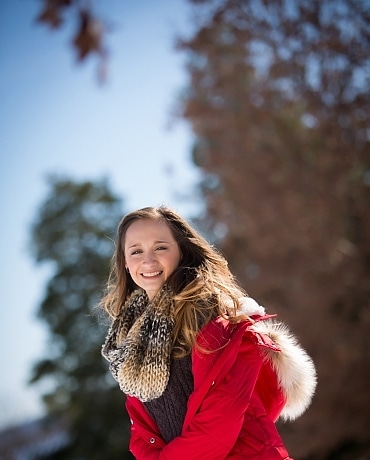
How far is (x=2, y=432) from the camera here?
1484 centimetres

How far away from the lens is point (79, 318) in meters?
13.1

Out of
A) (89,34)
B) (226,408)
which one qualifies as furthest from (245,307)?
(89,34)

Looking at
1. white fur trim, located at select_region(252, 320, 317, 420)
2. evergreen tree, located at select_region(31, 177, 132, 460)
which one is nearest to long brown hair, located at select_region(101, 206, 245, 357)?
white fur trim, located at select_region(252, 320, 317, 420)

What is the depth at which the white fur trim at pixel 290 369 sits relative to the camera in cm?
225

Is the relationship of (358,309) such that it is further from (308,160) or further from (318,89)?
(318,89)

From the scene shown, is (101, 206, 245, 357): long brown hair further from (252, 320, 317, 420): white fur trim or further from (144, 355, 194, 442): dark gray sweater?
(252, 320, 317, 420): white fur trim

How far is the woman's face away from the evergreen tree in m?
9.81

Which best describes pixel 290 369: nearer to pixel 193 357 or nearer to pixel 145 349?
pixel 193 357

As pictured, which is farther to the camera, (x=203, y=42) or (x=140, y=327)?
(x=203, y=42)

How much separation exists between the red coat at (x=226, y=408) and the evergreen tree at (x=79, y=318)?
999cm

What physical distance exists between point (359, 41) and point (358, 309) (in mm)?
3308

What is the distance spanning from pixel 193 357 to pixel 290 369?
35 cm

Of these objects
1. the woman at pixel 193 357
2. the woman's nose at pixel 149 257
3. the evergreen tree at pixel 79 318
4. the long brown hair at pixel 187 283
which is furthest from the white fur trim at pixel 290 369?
the evergreen tree at pixel 79 318

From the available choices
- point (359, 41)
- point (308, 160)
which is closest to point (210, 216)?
point (308, 160)
